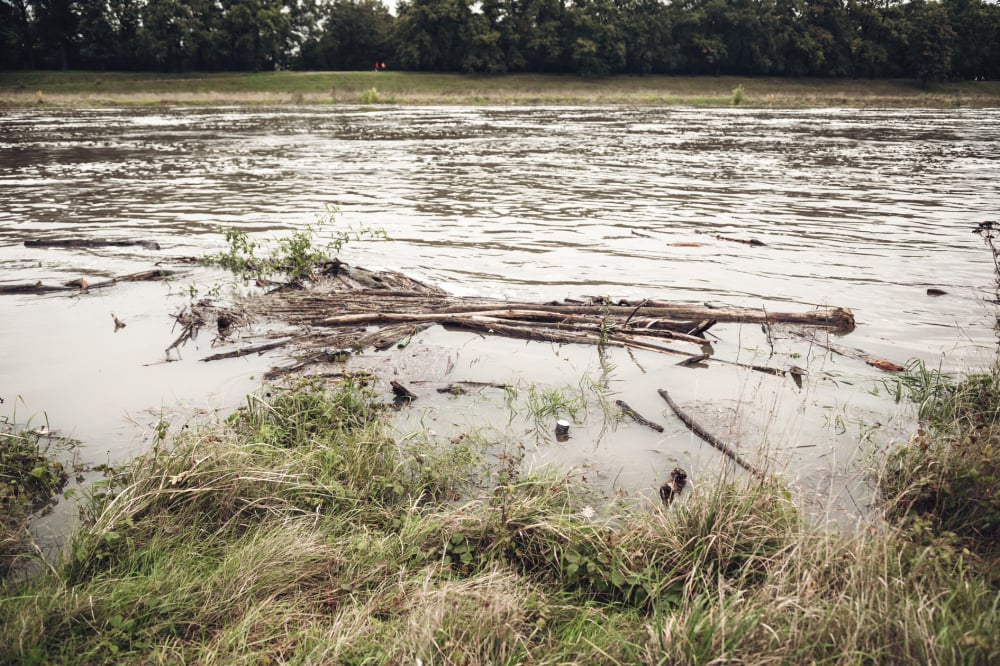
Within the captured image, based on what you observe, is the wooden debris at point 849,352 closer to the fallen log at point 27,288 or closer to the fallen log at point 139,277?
the fallen log at point 139,277

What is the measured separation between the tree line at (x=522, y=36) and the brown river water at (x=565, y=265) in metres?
66.6

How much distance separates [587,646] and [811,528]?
1.28m

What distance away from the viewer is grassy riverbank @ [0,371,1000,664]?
243 centimetres

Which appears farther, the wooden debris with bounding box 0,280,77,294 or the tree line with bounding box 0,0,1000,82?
the tree line with bounding box 0,0,1000,82

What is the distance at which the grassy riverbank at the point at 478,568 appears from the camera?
7.97ft

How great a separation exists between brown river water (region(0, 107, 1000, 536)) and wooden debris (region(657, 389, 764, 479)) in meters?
0.08

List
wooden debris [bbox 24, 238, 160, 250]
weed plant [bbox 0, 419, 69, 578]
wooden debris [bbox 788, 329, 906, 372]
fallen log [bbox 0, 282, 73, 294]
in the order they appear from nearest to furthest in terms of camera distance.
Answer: weed plant [bbox 0, 419, 69, 578] < wooden debris [bbox 788, 329, 906, 372] < fallen log [bbox 0, 282, 73, 294] < wooden debris [bbox 24, 238, 160, 250]

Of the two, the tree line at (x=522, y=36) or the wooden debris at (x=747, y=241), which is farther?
the tree line at (x=522, y=36)

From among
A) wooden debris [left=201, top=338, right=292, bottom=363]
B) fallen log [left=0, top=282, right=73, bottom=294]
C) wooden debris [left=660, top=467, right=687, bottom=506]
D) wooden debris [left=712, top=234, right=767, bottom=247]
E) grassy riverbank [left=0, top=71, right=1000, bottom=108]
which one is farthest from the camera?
grassy riverbank [left=0, top=71, right=1000, bottom=108]

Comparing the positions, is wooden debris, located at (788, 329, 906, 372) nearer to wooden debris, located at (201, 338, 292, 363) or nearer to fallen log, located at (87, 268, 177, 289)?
wooden debris, located at (201, 338, 292, 363)

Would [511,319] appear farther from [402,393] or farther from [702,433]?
[702,433]

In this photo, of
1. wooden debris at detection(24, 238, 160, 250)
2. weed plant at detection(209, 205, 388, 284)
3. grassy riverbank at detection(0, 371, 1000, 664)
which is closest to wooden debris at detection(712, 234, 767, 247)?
weed plant at detection(209, 205, 388, 284)

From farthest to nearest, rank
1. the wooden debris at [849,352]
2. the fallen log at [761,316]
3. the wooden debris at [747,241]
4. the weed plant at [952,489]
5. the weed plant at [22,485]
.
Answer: the wooden debris at [747,241] < the fallen log at [761,316] < the wooden debris at [849,352] < the weed plant at [22,485] < the weed plant at [952,489]

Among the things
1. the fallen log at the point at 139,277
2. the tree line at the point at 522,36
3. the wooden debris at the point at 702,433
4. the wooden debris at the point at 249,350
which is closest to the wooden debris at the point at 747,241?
the wooden debris at the point at 702,433
